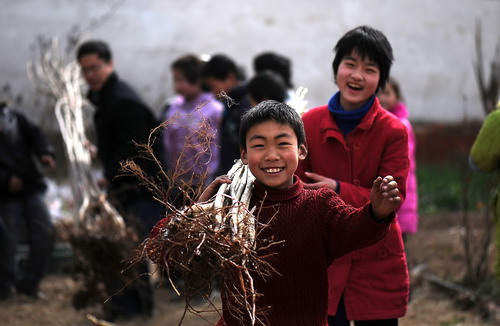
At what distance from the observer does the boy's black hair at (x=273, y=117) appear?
2900 millimetres

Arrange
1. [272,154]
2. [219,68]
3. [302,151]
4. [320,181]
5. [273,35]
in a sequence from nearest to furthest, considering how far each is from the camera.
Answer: [272,154], [302,151], [320,181], [219,68], [273,35]

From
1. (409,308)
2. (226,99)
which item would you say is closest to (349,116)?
(226,99)

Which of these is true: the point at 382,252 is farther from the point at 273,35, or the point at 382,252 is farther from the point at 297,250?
the point at 273,35

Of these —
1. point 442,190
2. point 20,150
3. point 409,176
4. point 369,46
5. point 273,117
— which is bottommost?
point 442,190

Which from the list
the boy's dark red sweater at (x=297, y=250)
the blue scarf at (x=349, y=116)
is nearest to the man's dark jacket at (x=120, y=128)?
the blue scarf at (x=349, y=116)

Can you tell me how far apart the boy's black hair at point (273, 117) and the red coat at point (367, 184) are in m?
0.48

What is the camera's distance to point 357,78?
3426 millimetres

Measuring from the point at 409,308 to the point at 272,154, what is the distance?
3.51 m

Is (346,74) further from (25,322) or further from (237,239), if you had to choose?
→ (25,322)

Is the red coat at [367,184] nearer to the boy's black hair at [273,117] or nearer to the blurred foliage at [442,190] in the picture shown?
the boy's black hair at [273,117]

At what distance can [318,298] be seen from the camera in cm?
291

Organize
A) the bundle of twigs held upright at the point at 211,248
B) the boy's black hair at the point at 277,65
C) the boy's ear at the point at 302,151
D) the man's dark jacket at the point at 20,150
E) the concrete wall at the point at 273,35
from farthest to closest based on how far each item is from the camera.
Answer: the concrete wall at the point at 273,35 → the man's dark jacket at the point at 20,150 → the boy's black hair at the point at 277,65 → the boy's ear at the point at 302,151 → the bundle of twigs held upright at the point at 211,248

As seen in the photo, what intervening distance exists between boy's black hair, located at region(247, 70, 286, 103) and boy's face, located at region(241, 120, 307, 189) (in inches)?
85.9

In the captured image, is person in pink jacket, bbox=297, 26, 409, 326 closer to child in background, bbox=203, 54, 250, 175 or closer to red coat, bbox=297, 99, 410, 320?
red coat, bbox=297, 99, 410, 320
